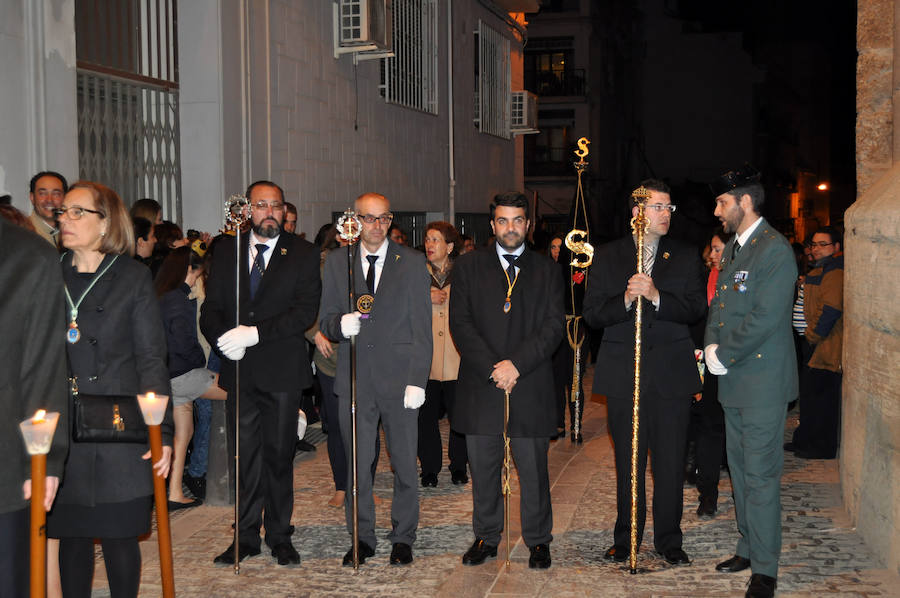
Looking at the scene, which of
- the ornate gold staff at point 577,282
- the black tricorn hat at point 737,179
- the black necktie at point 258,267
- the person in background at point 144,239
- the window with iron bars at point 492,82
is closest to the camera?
the black tricorn hat at point 737,179

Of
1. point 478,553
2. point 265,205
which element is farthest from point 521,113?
point 478,553

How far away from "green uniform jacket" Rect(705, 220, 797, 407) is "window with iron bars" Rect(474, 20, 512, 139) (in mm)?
15040

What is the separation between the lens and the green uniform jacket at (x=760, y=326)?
208 inches

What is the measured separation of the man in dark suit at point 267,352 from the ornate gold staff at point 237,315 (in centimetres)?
3

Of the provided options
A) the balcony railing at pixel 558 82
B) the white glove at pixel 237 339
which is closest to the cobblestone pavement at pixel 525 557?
the white glove at pixel 237 339

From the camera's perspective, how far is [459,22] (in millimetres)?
18797

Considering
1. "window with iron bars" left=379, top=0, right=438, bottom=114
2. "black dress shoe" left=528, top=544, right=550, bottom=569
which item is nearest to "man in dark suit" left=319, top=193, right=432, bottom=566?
"black dress shoe" left=528, top=544, right=550, bottom=569

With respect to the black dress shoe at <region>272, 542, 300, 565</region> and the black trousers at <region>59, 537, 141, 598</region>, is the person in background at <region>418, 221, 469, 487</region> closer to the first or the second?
the black dress shoe at <region>272, 542, 300, 565</region>

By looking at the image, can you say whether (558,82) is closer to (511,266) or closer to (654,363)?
(511,266)

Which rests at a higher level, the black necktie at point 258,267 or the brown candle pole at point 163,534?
the black necktie at point 258,267

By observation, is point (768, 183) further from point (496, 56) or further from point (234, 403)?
point (234, 403)

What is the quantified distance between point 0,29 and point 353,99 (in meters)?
6.31

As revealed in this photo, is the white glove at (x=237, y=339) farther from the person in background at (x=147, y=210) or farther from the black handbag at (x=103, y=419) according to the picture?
the person in background at (x=147, y=210)

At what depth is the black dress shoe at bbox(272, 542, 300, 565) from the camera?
5977mm
